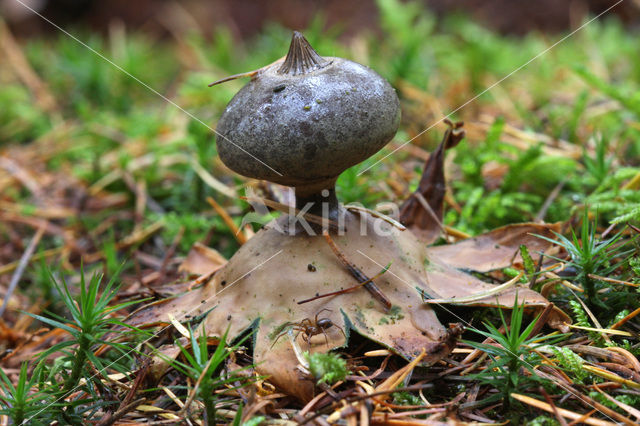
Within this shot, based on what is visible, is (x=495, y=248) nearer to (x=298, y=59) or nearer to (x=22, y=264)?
(x=298, y=59)

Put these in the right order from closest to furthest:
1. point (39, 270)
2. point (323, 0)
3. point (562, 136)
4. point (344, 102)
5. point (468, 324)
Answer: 1. point (344, 102)
2. point (468, 324)
3. point (39, 270)
4. point (562, 136)
5. point (323, 0)

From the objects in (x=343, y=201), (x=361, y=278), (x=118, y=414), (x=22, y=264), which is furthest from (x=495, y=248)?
(x=22, y=264)

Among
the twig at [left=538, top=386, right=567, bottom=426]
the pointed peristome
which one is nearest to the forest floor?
the twig at [left=538, top=386, right=567, bottom=426]

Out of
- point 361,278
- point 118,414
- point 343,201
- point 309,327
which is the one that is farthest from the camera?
point 343,201

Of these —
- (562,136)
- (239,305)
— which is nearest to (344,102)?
(239,305)

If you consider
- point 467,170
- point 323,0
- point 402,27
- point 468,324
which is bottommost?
point 468,324

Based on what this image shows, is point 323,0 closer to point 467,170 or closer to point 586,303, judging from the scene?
point 467,170

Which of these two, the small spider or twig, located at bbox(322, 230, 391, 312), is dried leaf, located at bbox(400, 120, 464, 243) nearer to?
twig, located at bbox(322, 230, 391, 312)
